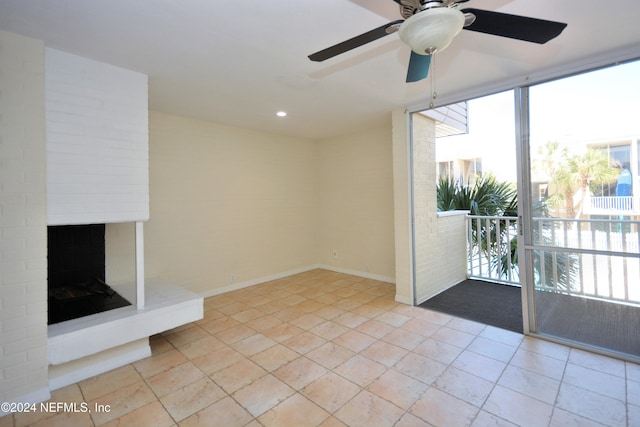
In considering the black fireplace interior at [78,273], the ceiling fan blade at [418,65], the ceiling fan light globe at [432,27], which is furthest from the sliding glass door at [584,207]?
the black fireplace interior at [78,273]

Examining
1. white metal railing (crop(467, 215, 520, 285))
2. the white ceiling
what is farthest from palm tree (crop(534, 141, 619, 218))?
white metal railing (crop(467, 215, 520, 285))

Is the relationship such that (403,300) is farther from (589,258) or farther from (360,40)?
(360,40)

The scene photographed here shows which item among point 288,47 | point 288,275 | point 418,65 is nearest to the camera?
point 418,65

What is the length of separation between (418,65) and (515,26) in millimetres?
511

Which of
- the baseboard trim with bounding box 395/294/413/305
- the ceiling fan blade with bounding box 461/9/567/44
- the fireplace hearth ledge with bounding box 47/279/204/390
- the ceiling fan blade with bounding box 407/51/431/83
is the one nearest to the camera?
the ceiling fan blade with bounding box 461/9/567/44

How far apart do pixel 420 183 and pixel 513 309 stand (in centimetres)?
187

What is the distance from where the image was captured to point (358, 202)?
5086mm

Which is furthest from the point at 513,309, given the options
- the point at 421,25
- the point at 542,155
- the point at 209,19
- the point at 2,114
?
the point at 2,114

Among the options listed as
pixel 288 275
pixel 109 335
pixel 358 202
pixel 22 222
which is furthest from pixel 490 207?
pixel 22 222

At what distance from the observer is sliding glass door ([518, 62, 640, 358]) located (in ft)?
7.88

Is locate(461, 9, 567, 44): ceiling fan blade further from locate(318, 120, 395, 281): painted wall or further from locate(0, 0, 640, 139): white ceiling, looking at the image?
locate(318, 120, 395, 281): painted wall

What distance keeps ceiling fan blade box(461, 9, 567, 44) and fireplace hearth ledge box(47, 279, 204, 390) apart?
9.69 feet

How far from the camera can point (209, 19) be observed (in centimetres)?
183

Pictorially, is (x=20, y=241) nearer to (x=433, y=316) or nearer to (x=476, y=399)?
(x=476, y=399)
